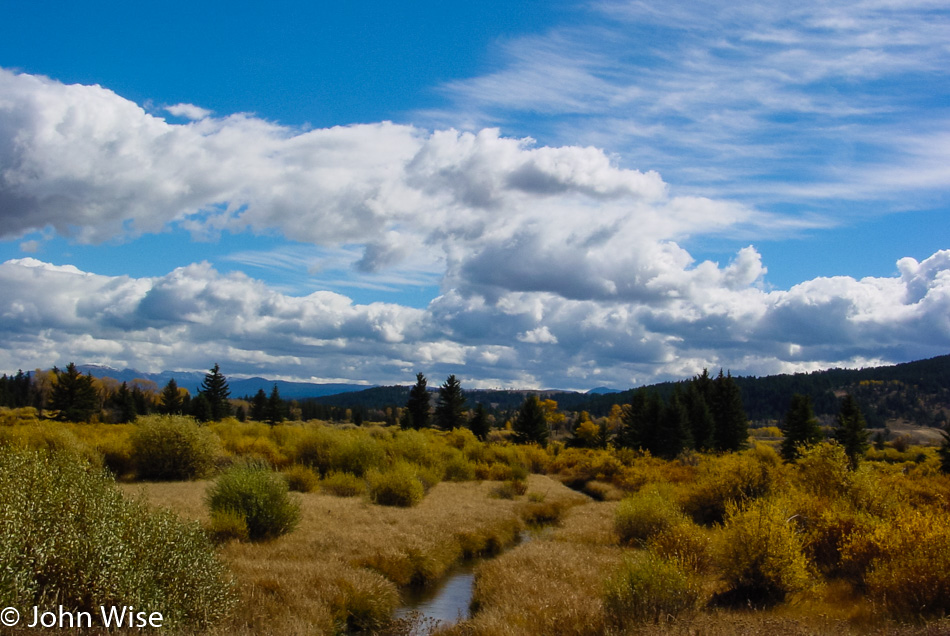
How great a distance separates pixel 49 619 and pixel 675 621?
10165 millimetres

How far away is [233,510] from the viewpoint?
18969 millimetres

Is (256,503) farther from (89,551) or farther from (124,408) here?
(124,408)

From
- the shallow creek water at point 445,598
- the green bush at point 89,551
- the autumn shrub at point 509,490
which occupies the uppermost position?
the green bush at point 89,551

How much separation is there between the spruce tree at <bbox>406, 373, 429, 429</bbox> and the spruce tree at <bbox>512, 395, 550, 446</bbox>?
11991mm

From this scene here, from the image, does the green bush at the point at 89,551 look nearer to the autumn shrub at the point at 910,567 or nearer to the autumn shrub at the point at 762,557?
the autumn shrub at the point at 762,557

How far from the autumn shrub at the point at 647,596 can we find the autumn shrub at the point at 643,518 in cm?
1059

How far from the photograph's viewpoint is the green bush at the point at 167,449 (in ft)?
96.4

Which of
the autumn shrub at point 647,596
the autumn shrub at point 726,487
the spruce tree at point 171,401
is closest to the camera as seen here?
the autumn shrub at point 647,596

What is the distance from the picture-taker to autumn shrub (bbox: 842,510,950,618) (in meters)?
12.2

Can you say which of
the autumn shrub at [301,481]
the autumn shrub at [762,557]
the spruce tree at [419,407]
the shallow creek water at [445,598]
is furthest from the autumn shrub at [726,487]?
the spruce tree at [419,407]

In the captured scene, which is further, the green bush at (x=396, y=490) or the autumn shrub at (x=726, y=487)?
the green bush at (x=396, y=490)

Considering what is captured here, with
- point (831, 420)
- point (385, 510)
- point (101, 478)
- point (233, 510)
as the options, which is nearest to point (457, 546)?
point (385, 510)

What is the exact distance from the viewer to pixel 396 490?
91.4 feet

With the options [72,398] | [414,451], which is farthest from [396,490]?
[72,398]
